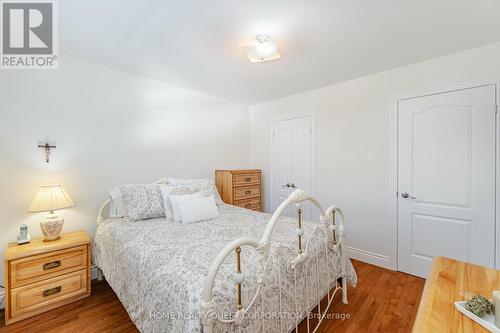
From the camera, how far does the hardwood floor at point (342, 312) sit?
1697 millimetres

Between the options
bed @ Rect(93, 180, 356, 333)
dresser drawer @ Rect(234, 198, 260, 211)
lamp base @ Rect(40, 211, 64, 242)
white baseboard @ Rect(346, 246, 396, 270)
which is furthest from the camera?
dresser drawer @ Rect(234, 198, 260, 211)

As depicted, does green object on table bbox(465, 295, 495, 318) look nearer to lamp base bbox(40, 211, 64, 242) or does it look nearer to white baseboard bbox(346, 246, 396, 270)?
white baseboard bbox(346, 246, 396, 270)

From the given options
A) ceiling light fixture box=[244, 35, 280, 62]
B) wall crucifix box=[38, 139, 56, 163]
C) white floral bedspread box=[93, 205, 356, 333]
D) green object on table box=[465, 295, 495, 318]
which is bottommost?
white floral bedspread box=[93, 205, 356, 333]

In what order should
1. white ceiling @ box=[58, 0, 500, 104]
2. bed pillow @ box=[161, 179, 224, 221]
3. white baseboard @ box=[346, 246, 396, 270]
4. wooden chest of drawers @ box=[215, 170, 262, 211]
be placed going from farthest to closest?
wooden chest of drawers @ box=[215, 170, 262, 211] < white baseboard @ box=[346, 246, 396, 270] < bed pillow @ box=[161, 179, 224, 221] < white ceiling @ box=[58, 0, 500, 104]

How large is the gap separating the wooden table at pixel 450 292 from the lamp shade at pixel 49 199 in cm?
258

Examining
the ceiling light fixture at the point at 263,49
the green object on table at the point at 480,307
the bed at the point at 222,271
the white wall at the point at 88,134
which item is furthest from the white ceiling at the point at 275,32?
the green object on table at the point at 480,307

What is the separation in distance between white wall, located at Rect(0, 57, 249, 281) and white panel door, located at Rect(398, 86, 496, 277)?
106 inches

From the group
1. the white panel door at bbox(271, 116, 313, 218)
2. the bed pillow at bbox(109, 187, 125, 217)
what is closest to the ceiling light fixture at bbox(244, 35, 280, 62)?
the white panel door at bbox(271, 116, 313, 218)

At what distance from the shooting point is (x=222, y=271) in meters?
1.15

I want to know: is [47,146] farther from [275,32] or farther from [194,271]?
[275,32]

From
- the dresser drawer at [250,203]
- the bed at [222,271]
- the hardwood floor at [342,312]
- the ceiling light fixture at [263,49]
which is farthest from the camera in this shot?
the dresser drawer at [250,203]

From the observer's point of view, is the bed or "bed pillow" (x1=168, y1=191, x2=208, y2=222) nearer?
the bed

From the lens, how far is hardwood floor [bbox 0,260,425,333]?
1.70 m

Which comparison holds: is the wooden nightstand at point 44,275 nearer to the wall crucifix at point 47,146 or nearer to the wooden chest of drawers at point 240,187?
the wall crucifix at point 47,146
